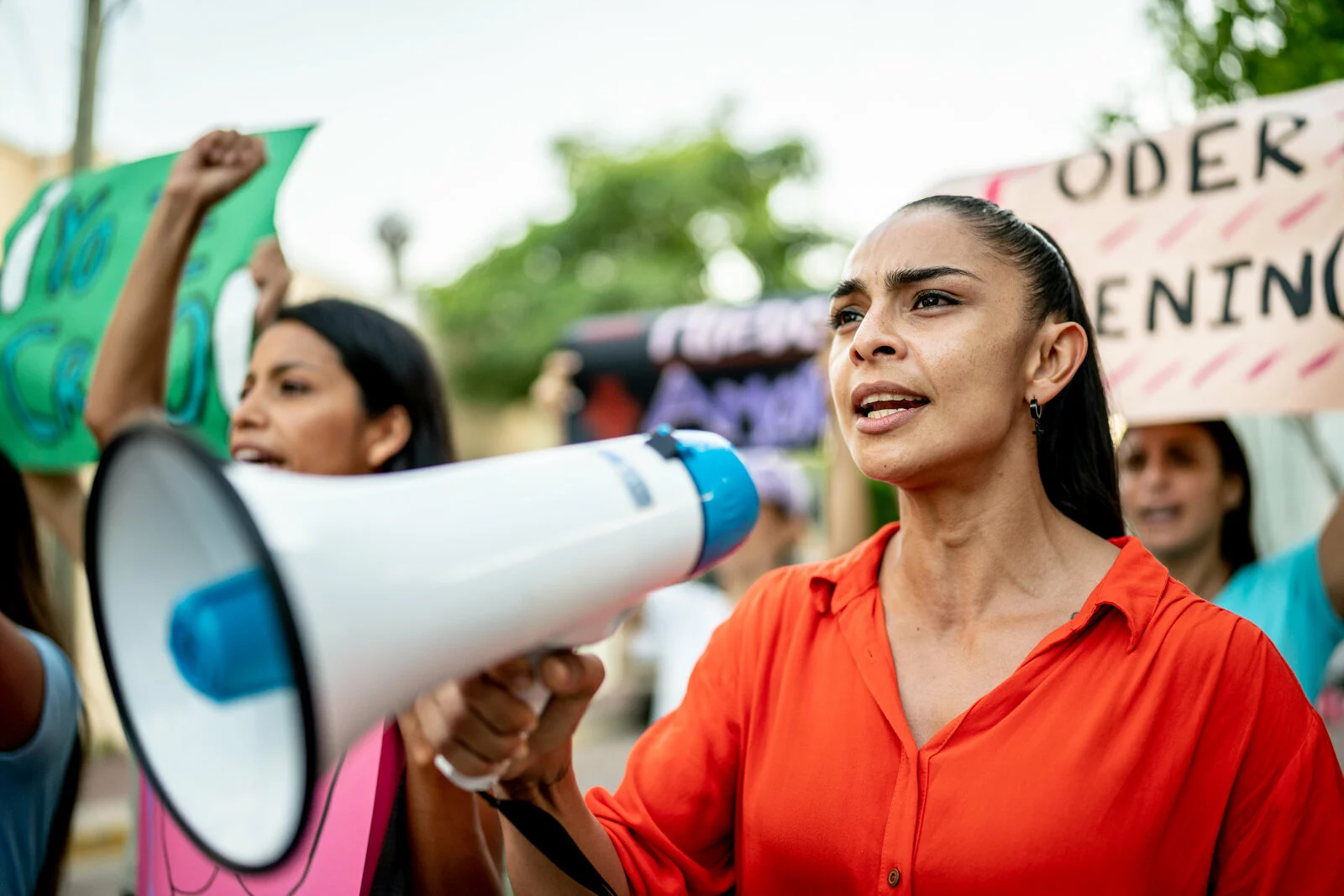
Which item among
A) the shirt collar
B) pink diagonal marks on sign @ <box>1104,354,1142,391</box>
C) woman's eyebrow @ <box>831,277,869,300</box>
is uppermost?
woman's eyebrow @ <box>831,277,869,300</box>

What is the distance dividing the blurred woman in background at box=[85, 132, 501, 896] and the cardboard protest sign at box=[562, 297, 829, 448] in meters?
3.56

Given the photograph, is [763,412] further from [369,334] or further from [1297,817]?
[1297,817]

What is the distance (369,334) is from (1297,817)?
1840mm

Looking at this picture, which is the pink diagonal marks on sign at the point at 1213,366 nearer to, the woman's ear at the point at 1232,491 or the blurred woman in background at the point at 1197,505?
the blurred woman in background at the point at 1197,505

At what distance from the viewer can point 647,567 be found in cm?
123

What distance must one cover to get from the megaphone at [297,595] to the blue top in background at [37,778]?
0.88 meters

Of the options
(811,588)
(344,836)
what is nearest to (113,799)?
(344,836)

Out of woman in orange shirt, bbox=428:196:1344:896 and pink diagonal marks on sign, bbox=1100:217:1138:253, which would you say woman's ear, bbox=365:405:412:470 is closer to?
woman in orange shirt, bbox=428:196:1344:896

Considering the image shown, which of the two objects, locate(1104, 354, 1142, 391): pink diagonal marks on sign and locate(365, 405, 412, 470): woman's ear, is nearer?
locate(365, 405, 412, 470): woman's ear

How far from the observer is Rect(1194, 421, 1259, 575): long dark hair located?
2777 mm

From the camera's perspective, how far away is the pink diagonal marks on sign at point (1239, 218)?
8.18 feet

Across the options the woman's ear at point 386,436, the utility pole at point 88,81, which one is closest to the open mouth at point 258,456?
the woman's ear at point 386,436

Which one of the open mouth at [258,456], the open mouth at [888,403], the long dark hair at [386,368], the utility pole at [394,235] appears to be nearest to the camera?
the open mouth at [888,403]

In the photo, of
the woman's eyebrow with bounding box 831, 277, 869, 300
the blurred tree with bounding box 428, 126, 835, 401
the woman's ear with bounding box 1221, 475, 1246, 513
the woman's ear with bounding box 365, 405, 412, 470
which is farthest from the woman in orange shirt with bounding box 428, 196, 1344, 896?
the blurred tree with bounding box 428, 126, 835, 401
